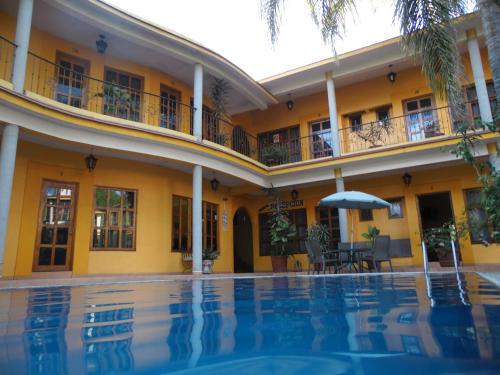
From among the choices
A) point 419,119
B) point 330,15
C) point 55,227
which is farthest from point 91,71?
point 419,119

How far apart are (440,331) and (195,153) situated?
9090 millimetres

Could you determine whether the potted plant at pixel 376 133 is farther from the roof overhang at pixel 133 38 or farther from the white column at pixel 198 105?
the white column at pixel 198 105

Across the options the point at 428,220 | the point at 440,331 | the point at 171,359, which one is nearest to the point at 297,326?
the point at 440,331

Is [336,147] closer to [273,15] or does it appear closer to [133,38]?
[273,15]

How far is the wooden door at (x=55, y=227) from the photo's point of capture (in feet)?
28.8

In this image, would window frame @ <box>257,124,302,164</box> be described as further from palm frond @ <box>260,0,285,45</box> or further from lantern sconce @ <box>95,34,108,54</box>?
lantern sconce @ <box>95,34,108,54</box>

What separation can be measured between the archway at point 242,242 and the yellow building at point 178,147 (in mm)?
52

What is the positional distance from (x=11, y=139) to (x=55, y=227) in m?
2.69

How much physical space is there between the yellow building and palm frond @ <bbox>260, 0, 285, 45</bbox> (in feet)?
8.60

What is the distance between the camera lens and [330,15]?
833cm

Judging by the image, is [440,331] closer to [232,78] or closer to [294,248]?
[232,78]

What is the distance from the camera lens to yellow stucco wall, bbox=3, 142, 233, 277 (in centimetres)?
846

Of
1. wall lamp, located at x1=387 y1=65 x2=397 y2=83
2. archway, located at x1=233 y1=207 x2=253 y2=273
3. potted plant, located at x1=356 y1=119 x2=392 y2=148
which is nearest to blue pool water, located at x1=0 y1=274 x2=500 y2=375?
potted plant, located at x1=356 y1=119 x2=392 y2=148

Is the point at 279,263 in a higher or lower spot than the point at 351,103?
lower
